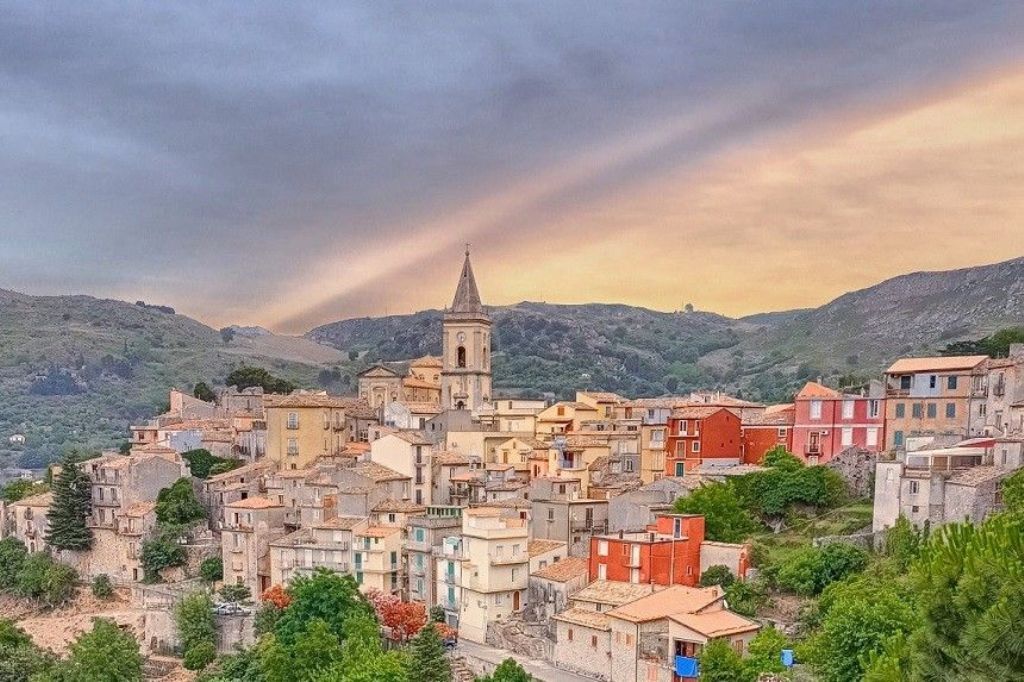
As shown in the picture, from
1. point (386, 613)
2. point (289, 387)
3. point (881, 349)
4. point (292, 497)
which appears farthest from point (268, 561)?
point (881, 349)

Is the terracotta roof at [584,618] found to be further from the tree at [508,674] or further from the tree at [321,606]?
the tree at [321,606]

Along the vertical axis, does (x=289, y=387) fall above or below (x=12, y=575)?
above

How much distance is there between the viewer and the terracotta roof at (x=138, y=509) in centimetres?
5841

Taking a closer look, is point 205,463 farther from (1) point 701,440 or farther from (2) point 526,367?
(2) point 526,367

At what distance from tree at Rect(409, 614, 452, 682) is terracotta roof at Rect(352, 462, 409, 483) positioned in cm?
1569

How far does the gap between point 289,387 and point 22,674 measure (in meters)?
51.3

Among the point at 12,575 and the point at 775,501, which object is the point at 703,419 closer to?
the point at 775,501

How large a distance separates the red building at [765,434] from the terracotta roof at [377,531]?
19.8m

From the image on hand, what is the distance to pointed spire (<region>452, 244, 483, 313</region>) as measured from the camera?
8238 cm

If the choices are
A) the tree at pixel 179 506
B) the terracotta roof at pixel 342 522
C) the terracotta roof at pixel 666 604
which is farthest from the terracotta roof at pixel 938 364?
the tree at pixel 179 506

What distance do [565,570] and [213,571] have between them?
2313 cm

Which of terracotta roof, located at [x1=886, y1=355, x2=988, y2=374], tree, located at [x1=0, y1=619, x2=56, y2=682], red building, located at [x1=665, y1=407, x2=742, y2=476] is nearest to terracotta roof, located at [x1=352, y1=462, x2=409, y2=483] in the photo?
red building, located at [x1=665, y1=407, x2=742, y2=476]

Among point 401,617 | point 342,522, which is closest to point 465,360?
point 342,522

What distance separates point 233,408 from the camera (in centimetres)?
8275
